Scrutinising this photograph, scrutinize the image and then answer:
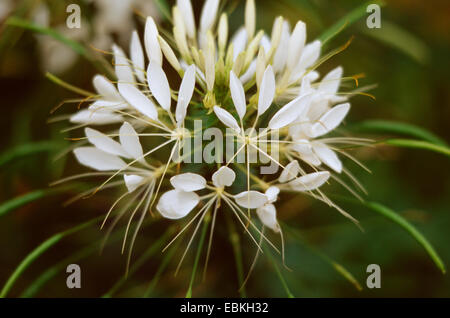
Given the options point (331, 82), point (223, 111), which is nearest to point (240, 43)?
point (331, 82)

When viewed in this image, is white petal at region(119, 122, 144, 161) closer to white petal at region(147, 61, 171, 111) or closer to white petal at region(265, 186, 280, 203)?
white petal at region(147, 61, 171, 111)

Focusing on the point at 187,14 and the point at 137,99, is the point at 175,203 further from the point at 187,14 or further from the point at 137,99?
the point at 187,14

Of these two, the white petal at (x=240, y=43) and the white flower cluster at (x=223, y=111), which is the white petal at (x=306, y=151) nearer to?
the white flower cluster at (x=223, y=111)

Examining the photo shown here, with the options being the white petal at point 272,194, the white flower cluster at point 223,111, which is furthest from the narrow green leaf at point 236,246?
the white petal at point 272,194

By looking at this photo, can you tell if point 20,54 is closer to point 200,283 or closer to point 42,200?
point 42,200

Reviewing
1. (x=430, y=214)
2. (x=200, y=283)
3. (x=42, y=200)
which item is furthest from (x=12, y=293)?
(x=430, y=214)

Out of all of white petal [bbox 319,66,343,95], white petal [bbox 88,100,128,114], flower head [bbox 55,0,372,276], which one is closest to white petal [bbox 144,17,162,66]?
flower head [bbox 55,0,372,276]
